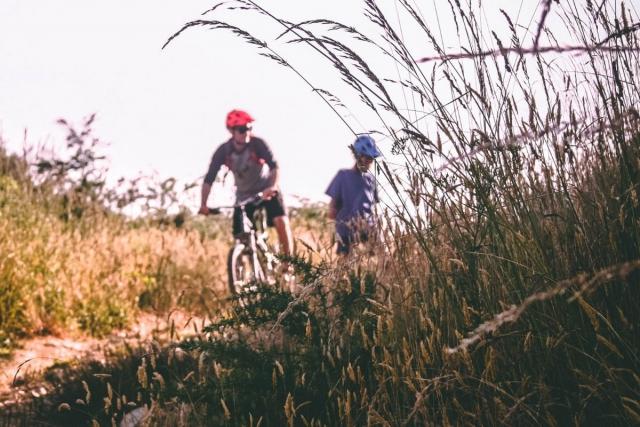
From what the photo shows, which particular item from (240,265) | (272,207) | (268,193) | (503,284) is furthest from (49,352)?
(503,284)

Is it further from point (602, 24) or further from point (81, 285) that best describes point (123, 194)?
point (602, 24)

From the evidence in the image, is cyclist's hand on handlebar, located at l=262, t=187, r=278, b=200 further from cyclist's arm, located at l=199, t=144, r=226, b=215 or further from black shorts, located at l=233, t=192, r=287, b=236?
cyclist's arm, located at l=199, t=144, r=226, b=215

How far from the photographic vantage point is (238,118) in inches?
291

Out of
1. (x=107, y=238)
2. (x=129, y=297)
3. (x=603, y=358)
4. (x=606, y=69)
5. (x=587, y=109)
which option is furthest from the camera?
(x=107, y=238)

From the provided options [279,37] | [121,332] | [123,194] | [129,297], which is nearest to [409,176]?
[279,37]

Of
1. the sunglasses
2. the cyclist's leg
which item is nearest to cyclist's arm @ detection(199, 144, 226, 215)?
the sunglasses

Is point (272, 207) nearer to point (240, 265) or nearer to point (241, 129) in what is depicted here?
point (240, 265)

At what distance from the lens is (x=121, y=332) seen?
6418mm

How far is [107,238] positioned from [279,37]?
701 cm

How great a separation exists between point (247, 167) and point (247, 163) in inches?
1.8

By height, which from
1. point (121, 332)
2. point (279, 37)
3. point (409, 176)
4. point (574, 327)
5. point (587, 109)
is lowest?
point (121, 332)

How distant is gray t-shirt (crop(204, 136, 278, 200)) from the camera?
7.58 meters

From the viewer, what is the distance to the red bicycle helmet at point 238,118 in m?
7.36

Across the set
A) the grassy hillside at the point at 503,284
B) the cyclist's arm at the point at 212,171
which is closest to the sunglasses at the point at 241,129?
the cyclist's arm at the point at 212,171
